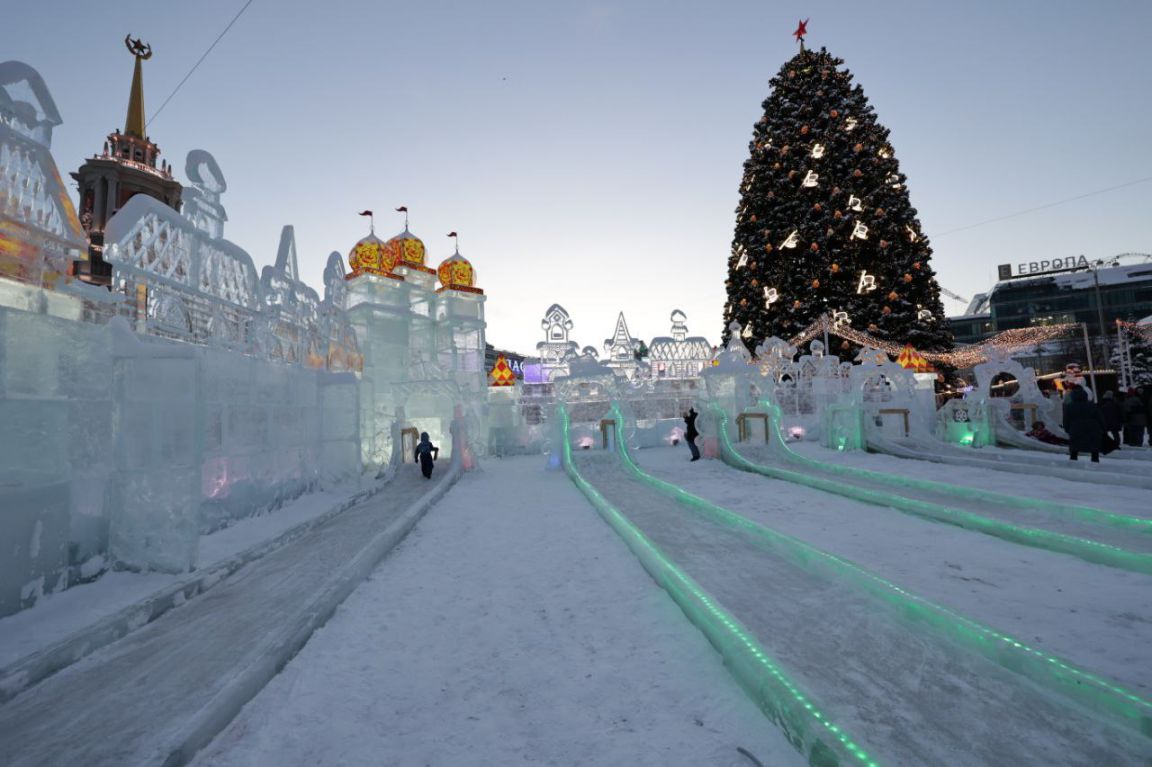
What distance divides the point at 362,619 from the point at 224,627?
924 millimetres

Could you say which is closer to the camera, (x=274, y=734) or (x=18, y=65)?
(x=274, y=734)

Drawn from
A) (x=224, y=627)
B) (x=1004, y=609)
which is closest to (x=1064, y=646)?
(x=1004, y=609)

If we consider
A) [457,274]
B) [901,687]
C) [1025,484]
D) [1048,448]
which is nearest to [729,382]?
[1048,448]

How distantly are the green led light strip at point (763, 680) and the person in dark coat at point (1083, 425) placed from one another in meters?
11.6

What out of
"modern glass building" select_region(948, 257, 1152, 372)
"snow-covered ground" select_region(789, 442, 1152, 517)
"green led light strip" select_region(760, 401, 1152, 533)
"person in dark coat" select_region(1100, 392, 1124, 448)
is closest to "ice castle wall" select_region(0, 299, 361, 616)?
"green led light strip" select_region(760, 401, 1152, 533)

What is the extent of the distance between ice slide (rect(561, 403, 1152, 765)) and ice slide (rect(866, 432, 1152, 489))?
7124 millimetres

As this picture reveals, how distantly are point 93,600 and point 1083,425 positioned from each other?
1583 centimetres

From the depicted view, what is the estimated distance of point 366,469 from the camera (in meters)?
→ 14.1

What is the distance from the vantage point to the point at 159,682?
2979mm

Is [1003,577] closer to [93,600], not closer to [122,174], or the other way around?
[93,600]

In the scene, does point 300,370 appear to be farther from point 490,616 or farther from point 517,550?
point 490,616

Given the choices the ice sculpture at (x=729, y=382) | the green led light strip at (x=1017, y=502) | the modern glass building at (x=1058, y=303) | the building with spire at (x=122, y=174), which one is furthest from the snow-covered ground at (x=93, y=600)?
the modern glass building at (x=1058, y=303)

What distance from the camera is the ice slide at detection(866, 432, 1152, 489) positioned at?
325 inches

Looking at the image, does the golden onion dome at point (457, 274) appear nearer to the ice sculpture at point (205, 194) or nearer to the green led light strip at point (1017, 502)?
the ice sculpture at point (205, 194)
